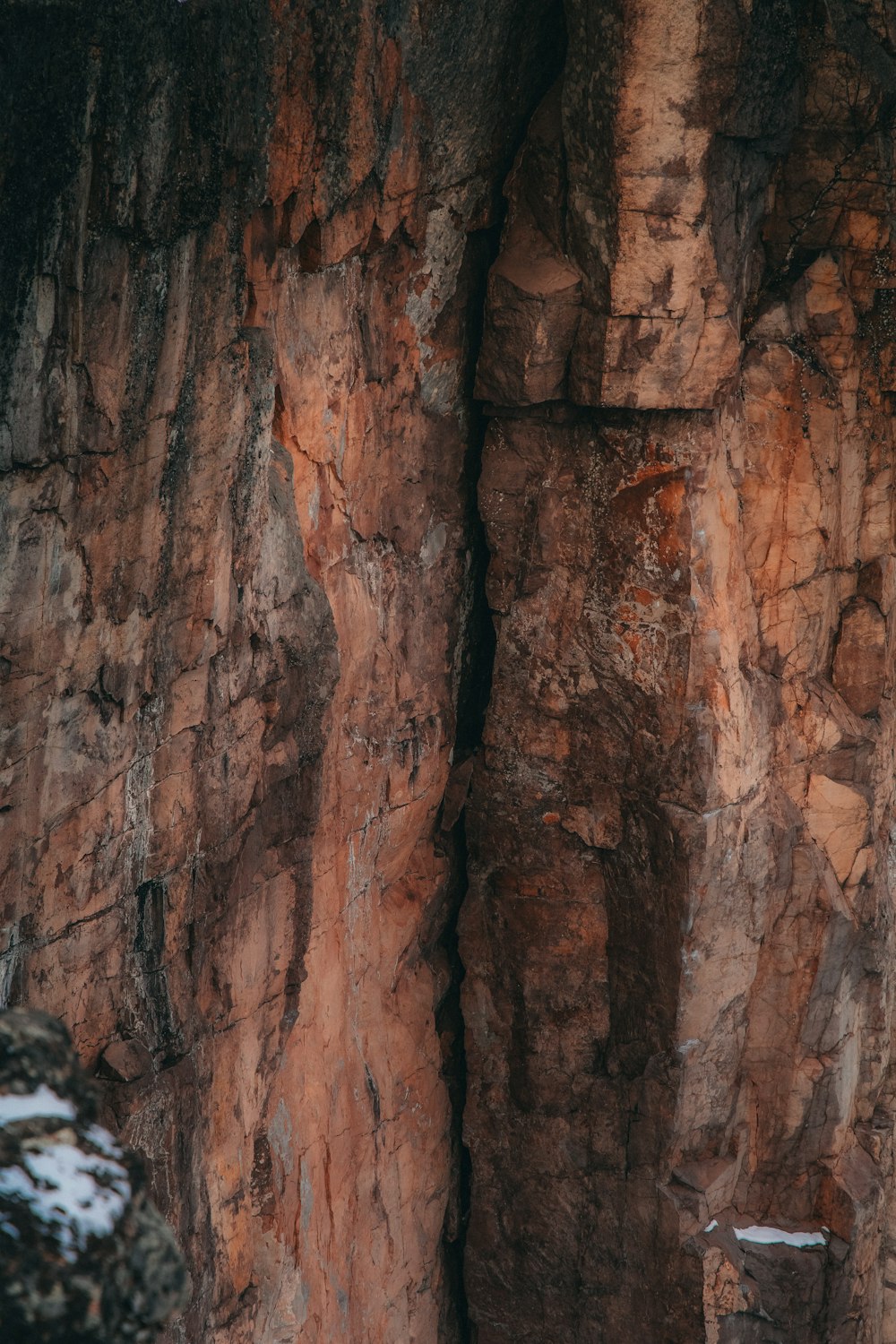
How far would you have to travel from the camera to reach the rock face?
7.14 meters

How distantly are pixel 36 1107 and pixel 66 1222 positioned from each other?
12.8 inches

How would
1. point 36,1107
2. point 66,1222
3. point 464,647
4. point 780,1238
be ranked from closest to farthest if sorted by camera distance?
1. point 66,1222
2. point 36,1107
3. point 464,647
4. point 780,1238

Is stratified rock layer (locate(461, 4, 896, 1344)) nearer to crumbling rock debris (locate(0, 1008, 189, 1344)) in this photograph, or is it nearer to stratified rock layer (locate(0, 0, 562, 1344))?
stratified rock layer (locate(0, 0, 562, 1344))

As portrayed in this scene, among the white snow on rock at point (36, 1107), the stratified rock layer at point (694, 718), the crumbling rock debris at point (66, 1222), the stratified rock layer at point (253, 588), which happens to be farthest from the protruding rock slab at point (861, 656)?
the white snow on rock at point (36, 1107)

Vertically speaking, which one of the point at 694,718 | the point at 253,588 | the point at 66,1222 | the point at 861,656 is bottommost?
the point at 66,1222

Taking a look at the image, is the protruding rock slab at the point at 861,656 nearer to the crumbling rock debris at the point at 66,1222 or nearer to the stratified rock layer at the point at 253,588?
the stratified rock layer at the point at 253,588

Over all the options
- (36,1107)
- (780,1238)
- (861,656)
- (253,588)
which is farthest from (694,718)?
(36,1107)

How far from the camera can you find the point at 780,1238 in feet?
35.5

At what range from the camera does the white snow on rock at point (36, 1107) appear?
4777mm

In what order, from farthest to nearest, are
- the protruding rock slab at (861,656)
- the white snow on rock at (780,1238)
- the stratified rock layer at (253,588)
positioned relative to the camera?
1. the white snow on rock at (780,1238)
2. the protruding rock slab at (861,656)
3. the stratified rock layer at (253,588)

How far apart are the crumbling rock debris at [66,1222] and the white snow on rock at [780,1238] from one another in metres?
6.51

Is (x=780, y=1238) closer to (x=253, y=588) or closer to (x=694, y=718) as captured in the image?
(x=694, y=718)

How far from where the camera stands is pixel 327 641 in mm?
8578

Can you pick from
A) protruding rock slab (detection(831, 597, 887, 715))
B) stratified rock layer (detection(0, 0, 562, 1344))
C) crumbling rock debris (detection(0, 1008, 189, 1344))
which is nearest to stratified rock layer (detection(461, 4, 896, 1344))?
protruding rock slab (detection(831, 597, 887, 715))
